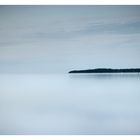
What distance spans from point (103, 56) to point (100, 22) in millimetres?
229

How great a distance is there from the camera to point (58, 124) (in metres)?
2.62

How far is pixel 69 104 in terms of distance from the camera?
262 centimetres

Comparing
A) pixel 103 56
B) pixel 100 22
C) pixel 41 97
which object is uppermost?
pixel 100 22

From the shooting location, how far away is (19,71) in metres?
2.62

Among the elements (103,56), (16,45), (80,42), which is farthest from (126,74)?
(16,45)

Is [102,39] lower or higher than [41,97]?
higher

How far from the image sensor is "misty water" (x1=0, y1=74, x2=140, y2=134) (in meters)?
2.60

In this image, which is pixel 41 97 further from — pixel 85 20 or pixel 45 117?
pixel 85 20

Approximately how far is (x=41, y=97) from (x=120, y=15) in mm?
767

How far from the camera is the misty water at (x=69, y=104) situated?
2.60m

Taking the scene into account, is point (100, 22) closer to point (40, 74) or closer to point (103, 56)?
point (103, 56)
